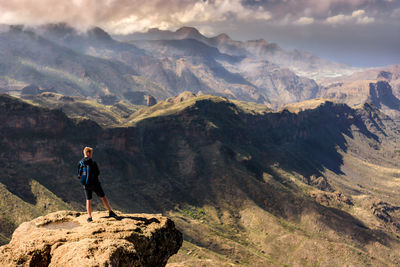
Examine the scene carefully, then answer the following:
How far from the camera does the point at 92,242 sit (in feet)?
A: 64.9

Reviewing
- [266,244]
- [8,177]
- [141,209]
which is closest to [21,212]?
[8,177]

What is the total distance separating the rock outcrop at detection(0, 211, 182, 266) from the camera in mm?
18438

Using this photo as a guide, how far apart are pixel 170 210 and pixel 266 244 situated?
72.0 m

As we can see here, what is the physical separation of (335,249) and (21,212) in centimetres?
17535

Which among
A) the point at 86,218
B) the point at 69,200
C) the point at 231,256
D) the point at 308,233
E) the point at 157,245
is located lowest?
the point at 308,233

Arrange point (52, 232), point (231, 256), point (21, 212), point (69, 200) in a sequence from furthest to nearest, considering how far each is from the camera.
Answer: point (69, 200) < point (231, 256) < point (21, 212) < point (52, 232)

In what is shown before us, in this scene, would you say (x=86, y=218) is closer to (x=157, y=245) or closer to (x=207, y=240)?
(x=157, y=245)

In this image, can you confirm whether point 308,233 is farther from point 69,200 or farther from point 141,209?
point 69,200

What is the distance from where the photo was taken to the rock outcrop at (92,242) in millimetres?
18438

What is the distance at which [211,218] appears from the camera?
195 m

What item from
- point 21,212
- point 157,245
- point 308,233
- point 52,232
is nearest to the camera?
point 52,232

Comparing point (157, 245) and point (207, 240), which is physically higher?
point (157, 245)

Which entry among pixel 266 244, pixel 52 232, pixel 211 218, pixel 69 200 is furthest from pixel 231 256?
pixel 52 232

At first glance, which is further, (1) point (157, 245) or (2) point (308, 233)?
(2) point (308, 233)
